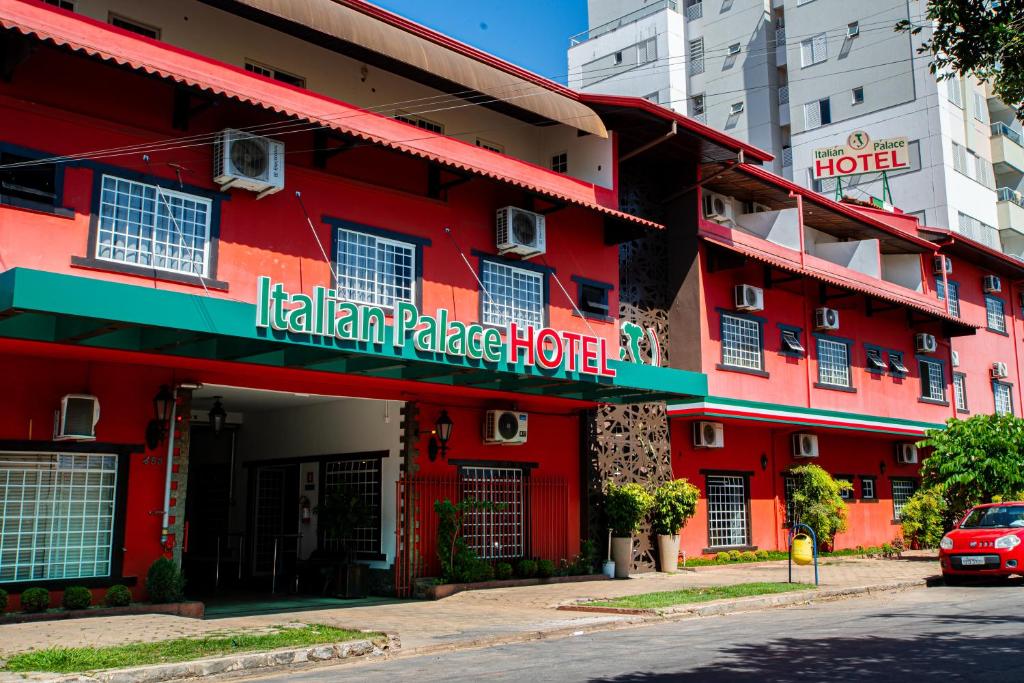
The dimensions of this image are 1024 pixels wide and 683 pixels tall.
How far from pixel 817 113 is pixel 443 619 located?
123 ft

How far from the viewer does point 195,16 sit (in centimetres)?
1497

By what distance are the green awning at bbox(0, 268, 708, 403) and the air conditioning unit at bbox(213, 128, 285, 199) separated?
8.37ft

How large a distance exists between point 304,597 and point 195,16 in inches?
391

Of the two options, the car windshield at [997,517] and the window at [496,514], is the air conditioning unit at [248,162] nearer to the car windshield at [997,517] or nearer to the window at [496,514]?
the window at [496,514]

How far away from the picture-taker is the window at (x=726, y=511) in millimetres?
23000

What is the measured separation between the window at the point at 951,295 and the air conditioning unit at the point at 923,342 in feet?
5.42

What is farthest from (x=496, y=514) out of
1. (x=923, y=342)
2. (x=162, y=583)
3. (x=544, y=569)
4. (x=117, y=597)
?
(x=923, y=342)

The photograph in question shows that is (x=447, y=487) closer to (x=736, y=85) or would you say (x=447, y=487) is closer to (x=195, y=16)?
(x=195, y=16)

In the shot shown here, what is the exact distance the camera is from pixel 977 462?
2348 centimetres

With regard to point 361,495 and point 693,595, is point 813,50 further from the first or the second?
point 693,595

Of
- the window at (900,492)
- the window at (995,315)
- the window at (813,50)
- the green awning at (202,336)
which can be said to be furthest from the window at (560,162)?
the window at (813,50)

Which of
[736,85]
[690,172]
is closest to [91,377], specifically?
[690,172]

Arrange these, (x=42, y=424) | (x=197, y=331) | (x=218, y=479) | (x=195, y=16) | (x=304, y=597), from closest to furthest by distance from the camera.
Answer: (x=197, y=331) → (x=42, y=424) → (x=195, y=16) → (x=304, y=597) → (x=218, y=479)

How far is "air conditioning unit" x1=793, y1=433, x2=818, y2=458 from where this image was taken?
25.2 m
